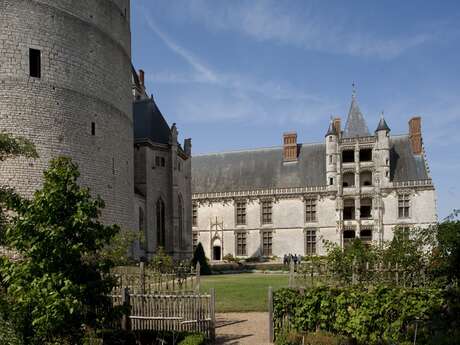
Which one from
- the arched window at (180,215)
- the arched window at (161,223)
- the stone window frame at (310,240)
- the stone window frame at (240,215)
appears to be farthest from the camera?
the stone window frame at (240,215)

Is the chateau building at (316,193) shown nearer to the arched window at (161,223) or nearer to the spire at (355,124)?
the spire at (355,124)

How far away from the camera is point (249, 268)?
34.0 metres

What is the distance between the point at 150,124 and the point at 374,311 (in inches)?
918

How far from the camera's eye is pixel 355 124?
1564 inches

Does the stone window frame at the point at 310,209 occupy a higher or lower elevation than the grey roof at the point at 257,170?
lower

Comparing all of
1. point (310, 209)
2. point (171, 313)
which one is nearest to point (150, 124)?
point (310, 209)

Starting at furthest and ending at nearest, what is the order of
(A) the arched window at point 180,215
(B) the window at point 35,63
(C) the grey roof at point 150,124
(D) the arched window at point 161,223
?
(A) the arched window at point 180,215 → (C) the grey roof at point 150,124 → (D) the arched window at point 161,223 → (B) the window at point 35,63

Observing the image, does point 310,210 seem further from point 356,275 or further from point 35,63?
point 356,275

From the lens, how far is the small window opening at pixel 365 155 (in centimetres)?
3895

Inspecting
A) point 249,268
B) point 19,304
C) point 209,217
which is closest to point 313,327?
point 19,304

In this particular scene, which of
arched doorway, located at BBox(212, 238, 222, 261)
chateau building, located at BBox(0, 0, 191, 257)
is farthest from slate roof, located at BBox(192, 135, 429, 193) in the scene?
chateau building, located at BBox(0, 0, 191, 257)

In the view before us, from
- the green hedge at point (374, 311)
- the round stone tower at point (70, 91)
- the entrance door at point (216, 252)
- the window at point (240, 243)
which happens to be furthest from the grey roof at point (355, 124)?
the green hedge at point (374, 311)

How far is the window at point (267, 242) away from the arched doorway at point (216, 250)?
418 cm

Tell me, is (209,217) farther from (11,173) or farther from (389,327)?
(389,327)
